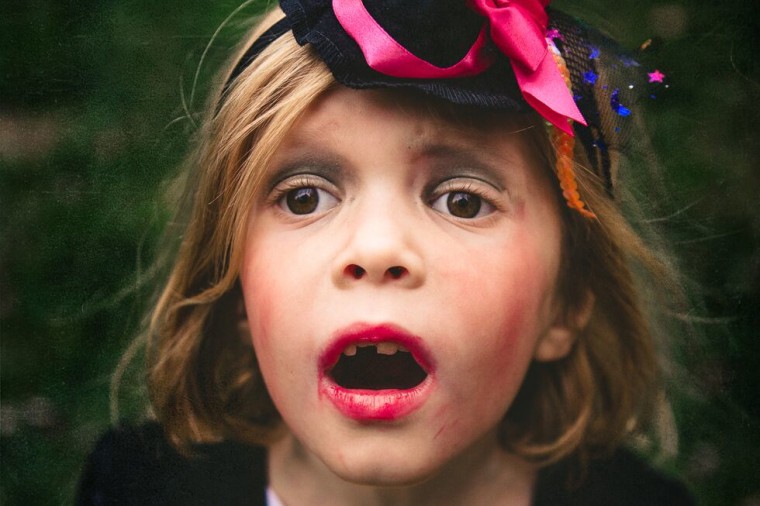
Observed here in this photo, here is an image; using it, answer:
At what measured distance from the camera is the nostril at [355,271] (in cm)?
111

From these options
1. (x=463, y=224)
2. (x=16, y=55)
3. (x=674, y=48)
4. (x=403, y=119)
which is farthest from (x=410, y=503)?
(x=16, y=55)

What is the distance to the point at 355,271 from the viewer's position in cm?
111

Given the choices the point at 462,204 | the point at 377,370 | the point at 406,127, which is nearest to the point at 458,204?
the point at 462,204

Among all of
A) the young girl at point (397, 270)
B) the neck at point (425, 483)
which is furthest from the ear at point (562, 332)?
the neck at point (425, 483)

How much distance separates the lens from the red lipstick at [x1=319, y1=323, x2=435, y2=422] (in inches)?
43.1

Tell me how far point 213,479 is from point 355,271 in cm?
46

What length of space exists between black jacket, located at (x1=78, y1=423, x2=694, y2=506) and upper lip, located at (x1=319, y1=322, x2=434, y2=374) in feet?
1.14

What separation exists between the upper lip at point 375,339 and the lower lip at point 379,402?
0.04m

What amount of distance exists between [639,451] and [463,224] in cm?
53

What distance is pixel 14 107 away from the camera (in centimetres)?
137

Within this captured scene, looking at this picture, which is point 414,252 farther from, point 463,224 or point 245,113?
point 245,113

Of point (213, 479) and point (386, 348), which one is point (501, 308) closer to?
point (386, 348)

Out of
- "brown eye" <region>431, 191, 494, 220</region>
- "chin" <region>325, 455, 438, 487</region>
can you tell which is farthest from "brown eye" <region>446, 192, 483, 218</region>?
"chin" <region>325, 455, 438, 487</region>

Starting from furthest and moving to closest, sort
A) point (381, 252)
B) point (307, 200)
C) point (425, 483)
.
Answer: point (425, 483) → point (307, 200) → point (381, 252)
